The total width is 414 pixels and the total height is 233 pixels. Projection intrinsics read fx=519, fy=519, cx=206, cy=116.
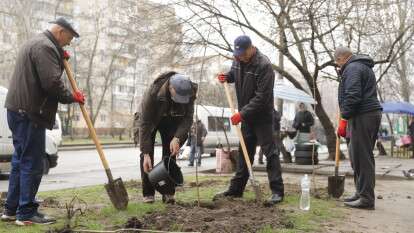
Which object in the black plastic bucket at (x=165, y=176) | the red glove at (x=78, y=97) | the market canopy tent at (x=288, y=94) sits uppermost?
the market canopy tent at (x=288, y=94)

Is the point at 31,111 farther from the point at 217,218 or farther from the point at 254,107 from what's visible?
the point at 254,107

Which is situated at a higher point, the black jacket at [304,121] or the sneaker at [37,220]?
the black jacket at [304,121]

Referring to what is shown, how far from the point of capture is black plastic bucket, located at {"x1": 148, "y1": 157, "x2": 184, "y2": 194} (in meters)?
5.67

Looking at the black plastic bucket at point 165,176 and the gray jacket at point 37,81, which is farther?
the black plastic bucket at point 165,176

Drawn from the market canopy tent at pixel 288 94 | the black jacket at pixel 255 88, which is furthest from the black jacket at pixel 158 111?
the market canopy tent at pixel 288 94

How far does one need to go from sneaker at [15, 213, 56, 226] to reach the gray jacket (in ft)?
2.95

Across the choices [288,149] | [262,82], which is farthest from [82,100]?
[288,149]

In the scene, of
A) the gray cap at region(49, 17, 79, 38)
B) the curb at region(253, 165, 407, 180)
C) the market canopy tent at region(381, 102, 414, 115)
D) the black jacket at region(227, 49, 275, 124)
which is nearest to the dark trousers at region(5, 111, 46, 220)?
the gray cap at region(49, 17, 79, 38)

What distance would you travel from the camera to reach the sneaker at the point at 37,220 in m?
4.92

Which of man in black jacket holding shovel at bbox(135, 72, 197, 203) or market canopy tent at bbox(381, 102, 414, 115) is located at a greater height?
market canopy tent at bbox(381, 102, 414, 115)

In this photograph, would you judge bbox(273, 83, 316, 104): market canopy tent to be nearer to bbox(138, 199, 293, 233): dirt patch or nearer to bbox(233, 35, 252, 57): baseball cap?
bbox(233, 35, 252, 57): baseball cap

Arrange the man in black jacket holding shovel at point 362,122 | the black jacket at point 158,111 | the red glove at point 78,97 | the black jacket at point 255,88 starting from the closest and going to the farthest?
the red glove at point 78,97 → the black jacket at point 158,111 → the black jacket at point 255,88 → the man in black jacket holding shovel at point 362,122

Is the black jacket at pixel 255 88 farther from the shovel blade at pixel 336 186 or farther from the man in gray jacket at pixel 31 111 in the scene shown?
the man in gray jacket at pixel 31 111

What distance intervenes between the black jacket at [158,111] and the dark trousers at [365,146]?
2.22 m
